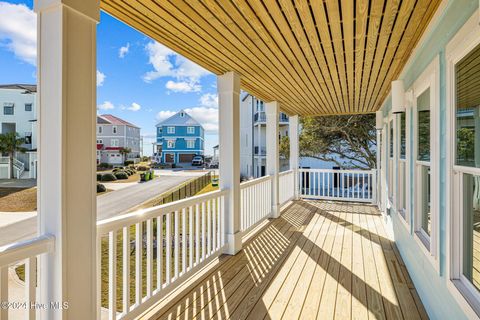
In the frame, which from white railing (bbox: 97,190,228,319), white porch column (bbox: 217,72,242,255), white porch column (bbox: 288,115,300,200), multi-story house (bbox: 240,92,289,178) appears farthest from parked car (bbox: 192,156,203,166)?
multi-story house (bbox: 240,92,289,178)

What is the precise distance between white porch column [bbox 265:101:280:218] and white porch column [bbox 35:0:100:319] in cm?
454

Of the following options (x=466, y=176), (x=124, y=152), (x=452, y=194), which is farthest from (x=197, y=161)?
(x=466, y=176)

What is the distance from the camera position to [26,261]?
141 centimetres

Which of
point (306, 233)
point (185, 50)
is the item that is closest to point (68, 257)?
point (185, 50)

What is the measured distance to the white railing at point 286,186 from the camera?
6753mm

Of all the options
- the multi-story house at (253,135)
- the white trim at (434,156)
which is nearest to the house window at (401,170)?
the white trim at (434,156)

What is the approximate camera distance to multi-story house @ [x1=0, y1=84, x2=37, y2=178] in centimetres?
137

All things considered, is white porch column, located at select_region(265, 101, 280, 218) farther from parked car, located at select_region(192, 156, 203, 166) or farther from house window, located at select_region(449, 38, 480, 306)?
house window, located at select_region(449, 38, 480, 306)

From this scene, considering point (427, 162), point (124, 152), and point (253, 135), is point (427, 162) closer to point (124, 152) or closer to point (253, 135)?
point (124, 152)

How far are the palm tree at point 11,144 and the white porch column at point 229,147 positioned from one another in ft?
8.30

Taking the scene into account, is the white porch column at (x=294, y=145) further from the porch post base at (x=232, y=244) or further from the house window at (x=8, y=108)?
the house window at (x=8, y=108)

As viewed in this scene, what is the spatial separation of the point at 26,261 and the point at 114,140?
151 cm

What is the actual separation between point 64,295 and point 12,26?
1.41 meters

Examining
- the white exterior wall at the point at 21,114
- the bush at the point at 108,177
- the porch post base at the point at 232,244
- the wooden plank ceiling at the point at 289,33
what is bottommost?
the porch post base at the point at 232,244
